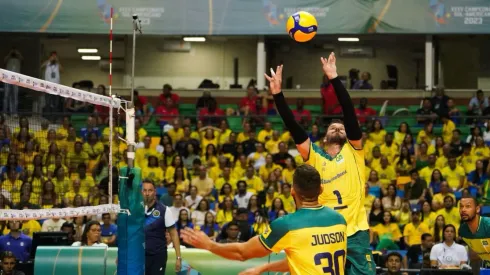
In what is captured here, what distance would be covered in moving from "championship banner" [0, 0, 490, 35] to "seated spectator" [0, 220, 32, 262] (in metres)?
8.91

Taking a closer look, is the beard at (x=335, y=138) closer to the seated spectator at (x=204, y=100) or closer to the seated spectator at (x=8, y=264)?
the seated spectator at (x=8, y=264)

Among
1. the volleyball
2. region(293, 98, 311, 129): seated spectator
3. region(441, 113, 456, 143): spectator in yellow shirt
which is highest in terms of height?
the volleyball

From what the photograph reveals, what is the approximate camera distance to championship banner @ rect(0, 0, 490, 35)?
85.1 ft

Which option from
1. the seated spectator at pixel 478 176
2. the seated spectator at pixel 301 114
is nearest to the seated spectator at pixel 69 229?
the seated spectator at pixel 301 114

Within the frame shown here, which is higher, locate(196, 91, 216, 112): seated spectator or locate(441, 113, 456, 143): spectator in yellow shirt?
locate(196, 91, 216, 112): seated spectator

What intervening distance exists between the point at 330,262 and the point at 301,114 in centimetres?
1861

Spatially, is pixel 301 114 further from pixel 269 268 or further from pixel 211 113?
pixel 269 268

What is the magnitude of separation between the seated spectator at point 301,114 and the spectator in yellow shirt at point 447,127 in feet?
11.7

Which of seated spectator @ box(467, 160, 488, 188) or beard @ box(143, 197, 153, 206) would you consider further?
seated spectator @ box(467, 160, 488, 188)

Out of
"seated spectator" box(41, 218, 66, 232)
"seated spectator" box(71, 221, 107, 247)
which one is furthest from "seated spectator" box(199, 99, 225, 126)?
"seated spectator" box(71, 221, 107, 247)

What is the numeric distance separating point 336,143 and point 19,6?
18.5 meters

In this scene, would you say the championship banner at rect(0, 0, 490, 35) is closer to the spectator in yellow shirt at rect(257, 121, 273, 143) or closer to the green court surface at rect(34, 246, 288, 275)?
the spectator in yellow shirt at rect(257, 121, 273, 143)

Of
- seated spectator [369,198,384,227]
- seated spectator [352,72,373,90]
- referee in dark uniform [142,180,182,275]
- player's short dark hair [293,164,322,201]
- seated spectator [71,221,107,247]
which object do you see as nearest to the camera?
player's short dark hair [293,164,322,201]

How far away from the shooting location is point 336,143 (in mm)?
9578
